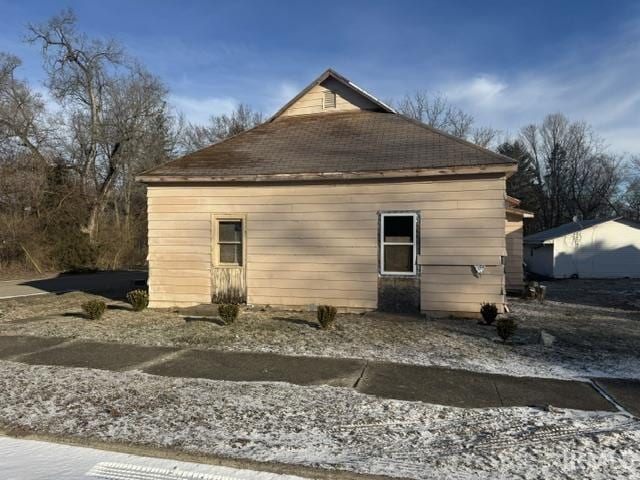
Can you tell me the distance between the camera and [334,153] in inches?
422

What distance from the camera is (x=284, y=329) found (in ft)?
27.2

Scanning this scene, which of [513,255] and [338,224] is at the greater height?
[338,224]

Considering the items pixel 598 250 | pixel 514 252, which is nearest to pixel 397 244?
pixel 514 252

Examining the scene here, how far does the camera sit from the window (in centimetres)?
966

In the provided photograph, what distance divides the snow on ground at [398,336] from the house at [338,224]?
2.16 ft

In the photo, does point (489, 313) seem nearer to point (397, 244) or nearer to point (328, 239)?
point (397, 244)

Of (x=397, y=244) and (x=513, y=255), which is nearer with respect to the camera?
(x=397, y=244)

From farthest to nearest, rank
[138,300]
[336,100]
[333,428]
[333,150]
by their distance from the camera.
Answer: [336,100], [333,150], [138,300], [333,428]

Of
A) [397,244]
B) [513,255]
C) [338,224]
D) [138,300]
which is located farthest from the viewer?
[513,255]

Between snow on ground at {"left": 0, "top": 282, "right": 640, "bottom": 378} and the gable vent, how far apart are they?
6435 millimetres

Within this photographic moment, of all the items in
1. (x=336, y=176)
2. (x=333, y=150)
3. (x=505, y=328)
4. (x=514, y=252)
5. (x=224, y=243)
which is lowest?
(x=505, y=328)

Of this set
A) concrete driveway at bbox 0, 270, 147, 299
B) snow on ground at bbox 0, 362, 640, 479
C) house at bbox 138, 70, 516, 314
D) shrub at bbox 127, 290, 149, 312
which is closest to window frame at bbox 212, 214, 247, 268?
house at bbox 138, 70, 516, 314

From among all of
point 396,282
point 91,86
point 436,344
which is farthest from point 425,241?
point 91,86

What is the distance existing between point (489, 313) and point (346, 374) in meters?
4.17
